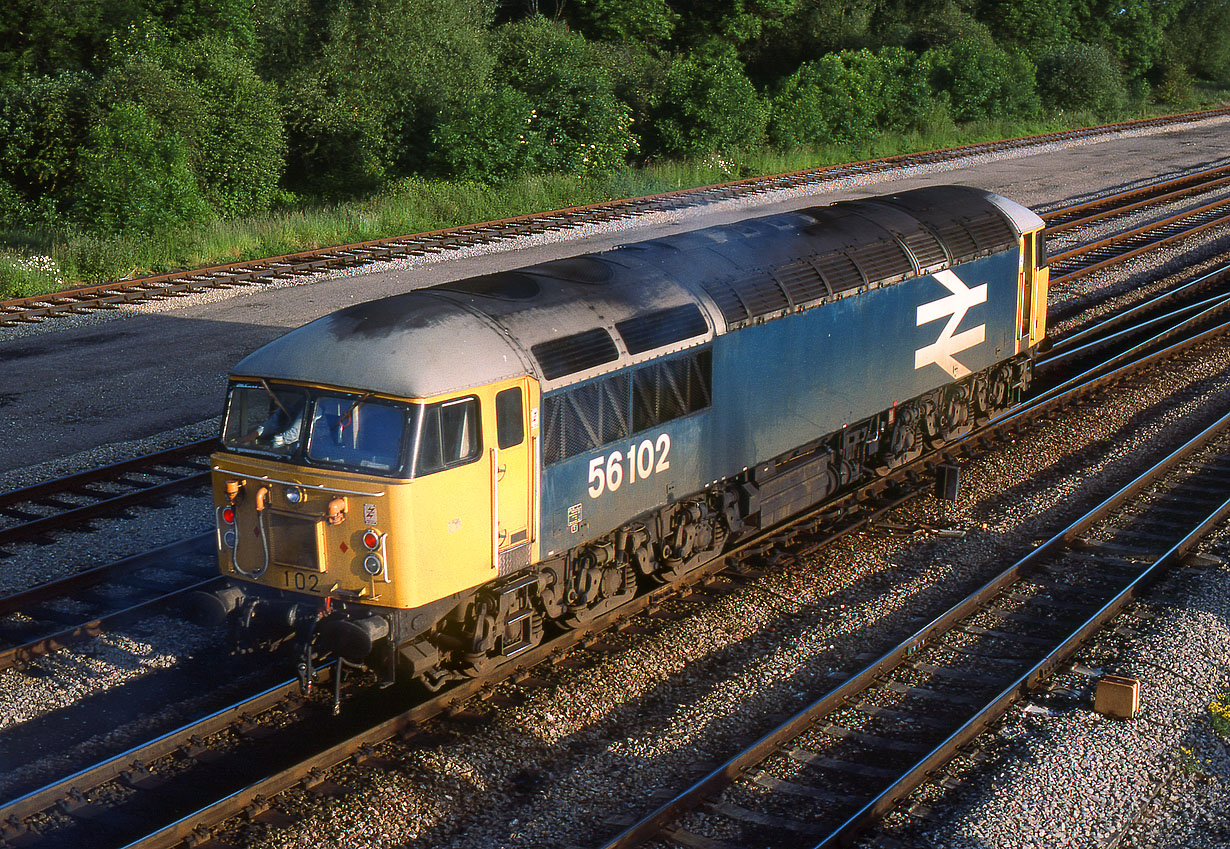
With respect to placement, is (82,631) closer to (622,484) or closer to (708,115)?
(622,484)

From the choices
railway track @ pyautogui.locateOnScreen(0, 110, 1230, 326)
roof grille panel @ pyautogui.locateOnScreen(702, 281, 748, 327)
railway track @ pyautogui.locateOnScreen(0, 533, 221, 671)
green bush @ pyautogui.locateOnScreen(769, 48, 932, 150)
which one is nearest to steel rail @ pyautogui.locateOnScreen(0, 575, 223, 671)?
railway track @ pyautogui.locateOnScreen(0, 533, 221, 671)

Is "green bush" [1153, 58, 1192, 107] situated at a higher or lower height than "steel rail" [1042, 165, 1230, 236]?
higher

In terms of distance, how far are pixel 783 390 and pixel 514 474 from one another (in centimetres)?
369

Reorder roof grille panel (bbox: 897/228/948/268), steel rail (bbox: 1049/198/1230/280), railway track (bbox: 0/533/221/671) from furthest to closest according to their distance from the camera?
steel rail (bbox: 1049/198/1230/280) < roof grille panel (bbox: 897/228/948/268) < railway track (bbox: 0/533/221/671)

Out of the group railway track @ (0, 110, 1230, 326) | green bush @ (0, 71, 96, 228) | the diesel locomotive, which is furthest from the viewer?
green bush @ (0, 71, 96, 228)

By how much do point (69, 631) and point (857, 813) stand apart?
261 inches

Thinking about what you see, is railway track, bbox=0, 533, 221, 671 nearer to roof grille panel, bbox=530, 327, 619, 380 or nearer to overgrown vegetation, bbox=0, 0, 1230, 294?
roof grille panel, bbox=530, 327, 619, 380

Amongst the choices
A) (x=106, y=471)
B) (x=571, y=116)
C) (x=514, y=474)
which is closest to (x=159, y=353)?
(x=106, y=471)

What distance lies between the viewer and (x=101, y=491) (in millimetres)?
13586

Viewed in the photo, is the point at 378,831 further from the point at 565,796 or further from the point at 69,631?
the point at 69,631

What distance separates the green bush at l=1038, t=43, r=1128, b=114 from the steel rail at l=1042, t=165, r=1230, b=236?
15821mm

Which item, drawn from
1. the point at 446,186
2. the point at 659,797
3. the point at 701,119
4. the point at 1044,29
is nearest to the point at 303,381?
the point at 659,797

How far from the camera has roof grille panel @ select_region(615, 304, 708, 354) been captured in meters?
9.97

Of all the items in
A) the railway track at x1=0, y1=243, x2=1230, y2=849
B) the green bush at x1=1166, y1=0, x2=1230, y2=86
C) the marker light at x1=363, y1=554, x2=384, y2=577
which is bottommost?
the railway track at x1=0, y1=243, x2=1230, y2=849
